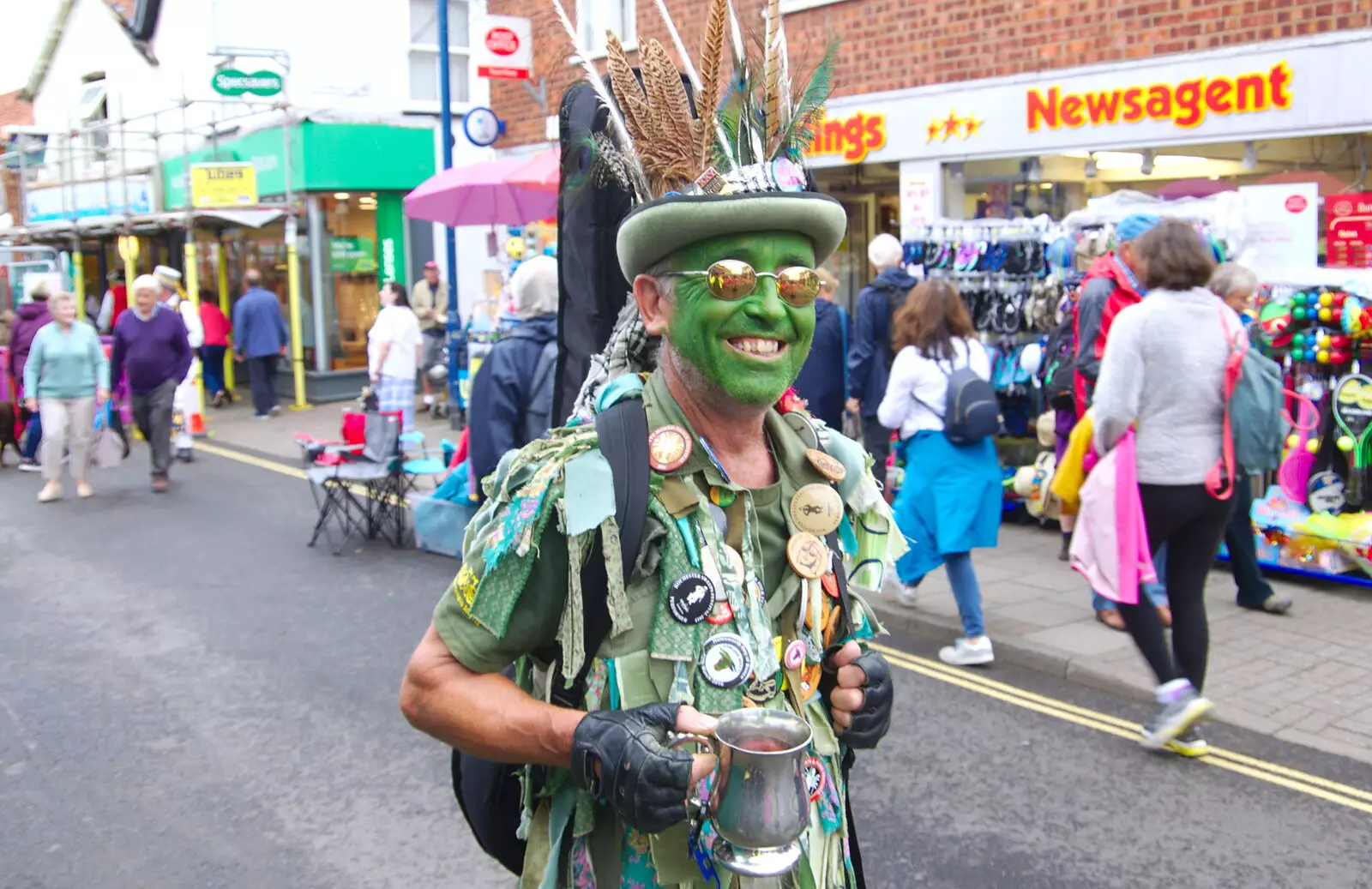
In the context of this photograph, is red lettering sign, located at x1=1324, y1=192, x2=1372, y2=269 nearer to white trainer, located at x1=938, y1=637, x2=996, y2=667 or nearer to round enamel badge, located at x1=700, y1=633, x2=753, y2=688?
white trainer, located at x1=938, y1=637, x2=996, y2=667

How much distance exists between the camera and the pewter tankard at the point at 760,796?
68.4 inches

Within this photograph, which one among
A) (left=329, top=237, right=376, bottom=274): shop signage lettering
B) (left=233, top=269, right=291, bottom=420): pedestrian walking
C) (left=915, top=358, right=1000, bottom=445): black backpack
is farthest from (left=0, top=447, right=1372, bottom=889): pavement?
(left=329, top=237, right=376, bottom=274): shop signage lettering

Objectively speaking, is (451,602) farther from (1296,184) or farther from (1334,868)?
(1296,184)

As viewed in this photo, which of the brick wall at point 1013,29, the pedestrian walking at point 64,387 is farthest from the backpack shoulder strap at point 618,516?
the pedestrian walking at point 64,387

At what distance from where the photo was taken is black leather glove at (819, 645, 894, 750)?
2.15 m

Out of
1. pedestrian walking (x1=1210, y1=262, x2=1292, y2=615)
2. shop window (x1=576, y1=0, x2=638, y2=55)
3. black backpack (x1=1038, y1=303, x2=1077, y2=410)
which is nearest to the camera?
pedestrian walking (x1=1210, y1=262, x2=1292, y2=615)

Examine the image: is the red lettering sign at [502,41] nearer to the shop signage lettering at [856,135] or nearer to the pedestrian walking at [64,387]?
the shop signage lettering at [856,135]

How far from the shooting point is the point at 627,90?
7.36 feet

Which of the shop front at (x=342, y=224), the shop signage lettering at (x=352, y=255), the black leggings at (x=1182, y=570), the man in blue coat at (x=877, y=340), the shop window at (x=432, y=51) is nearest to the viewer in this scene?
the black leggings at (x=1182, y=570)

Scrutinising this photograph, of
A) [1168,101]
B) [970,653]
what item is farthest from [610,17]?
[970,653]

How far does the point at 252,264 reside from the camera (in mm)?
20641

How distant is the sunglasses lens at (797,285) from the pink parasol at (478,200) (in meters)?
11.2

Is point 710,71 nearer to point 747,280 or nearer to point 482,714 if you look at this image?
point 747,280

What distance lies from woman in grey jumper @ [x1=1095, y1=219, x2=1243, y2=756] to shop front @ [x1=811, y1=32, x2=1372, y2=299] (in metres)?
4.11
